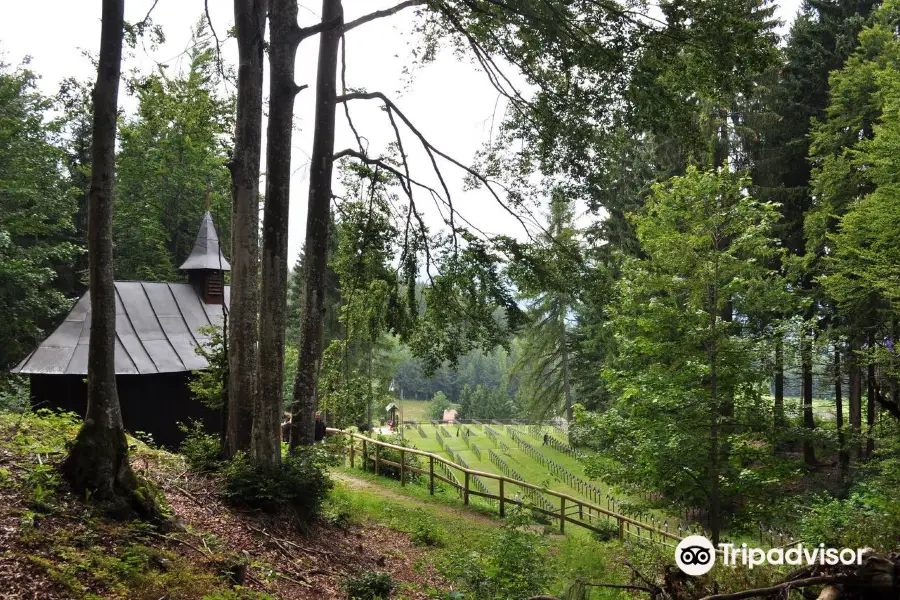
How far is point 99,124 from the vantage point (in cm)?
464

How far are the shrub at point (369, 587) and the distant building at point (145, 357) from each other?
329 inches

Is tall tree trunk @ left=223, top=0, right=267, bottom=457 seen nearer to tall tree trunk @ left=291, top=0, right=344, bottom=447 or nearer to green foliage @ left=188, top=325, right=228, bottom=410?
green foliage @ left=188, top=325, right=228, bottom=410

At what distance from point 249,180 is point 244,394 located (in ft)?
9.50

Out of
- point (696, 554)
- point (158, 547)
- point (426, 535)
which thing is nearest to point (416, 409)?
point (426, 535)

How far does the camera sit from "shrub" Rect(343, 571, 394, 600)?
17.4 feet

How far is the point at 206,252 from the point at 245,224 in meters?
11.4

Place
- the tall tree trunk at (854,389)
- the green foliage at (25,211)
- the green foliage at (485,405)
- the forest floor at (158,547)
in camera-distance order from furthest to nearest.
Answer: the green foliage at (485,405)
the green foliage at (25,211)
the tall tree trunk at (854,389)
the forest floor at (158,547)

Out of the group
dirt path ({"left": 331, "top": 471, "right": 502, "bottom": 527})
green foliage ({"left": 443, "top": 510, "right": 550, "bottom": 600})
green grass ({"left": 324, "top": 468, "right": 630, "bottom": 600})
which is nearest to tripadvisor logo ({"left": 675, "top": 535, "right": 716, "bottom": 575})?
green grass ({"left": 324, "top": 468, "right": 630, "bottom": 600})

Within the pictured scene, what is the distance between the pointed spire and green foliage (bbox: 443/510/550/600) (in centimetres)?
1286

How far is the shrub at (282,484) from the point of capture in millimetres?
6742

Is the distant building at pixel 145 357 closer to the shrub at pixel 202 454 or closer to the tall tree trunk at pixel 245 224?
the shrub at pixel 202 454

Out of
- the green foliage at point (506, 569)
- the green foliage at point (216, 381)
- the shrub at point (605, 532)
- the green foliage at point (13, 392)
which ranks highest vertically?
the green foliage at point (216, 381)

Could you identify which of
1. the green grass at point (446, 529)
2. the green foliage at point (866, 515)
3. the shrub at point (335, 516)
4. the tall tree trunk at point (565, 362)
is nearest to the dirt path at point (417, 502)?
the green grass at point (446, 529)

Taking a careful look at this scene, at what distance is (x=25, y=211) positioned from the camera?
1936 centimetres
